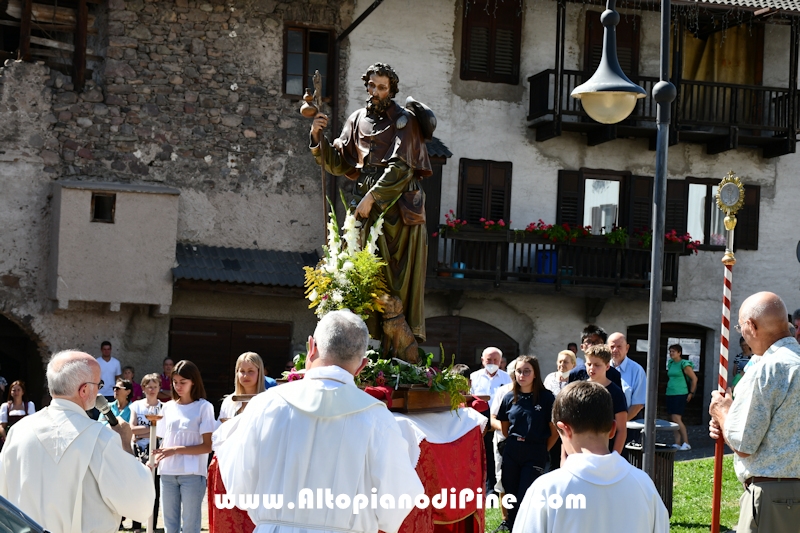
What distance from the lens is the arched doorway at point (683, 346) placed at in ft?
73.5

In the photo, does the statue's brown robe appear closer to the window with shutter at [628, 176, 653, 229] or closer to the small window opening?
the small window opening

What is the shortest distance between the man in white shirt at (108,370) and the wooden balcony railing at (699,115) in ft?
28.8

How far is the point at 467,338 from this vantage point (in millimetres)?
21641

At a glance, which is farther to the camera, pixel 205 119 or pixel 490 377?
pixel 205 119

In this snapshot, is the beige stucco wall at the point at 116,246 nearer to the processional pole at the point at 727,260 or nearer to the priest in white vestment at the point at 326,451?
the processional pole at the point at 727,260

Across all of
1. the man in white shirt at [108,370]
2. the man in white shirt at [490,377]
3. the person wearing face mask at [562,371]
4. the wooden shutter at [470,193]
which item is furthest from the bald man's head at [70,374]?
the wooden shutter at [470,193]

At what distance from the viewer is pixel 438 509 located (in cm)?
695

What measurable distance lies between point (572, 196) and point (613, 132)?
5.21 feet

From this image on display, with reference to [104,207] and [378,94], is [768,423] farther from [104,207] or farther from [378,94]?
[104,207]

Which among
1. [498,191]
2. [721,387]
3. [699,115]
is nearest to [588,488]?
[721,387]

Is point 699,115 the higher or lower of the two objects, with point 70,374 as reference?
higher

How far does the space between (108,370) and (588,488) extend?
50.4 ft

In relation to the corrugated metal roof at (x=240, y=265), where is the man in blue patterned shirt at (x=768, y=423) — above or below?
below

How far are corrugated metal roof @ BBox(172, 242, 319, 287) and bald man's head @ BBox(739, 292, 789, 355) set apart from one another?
14.2 metres
